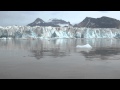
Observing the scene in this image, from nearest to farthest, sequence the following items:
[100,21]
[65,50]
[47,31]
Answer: [100,21] < [65,50] < [47,31]

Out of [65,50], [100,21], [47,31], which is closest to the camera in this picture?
[100,21]

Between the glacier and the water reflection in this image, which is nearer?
the water reflection

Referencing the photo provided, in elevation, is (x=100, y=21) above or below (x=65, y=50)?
above

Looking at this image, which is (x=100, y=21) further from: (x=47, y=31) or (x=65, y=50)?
(x=47, y=31)

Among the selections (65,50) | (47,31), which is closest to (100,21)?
(65,50)

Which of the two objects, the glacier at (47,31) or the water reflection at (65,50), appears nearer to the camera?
the water reflection at (65,50)

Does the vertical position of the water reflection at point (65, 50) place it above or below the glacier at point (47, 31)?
below

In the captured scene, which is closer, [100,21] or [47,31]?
[100,21]
